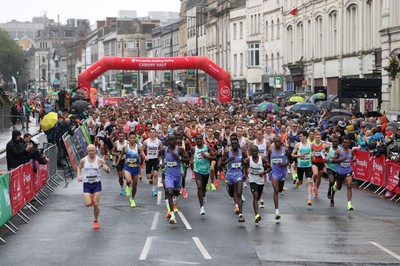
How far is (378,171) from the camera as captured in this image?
26.2 meters

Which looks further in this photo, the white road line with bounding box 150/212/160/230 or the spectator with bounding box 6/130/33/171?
the spectator with bounding box 6/130/33/171

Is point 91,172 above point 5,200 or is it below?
above

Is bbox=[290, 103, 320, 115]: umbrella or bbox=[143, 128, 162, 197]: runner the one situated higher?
bbox=[290, 103, 320, 115]: umbrella

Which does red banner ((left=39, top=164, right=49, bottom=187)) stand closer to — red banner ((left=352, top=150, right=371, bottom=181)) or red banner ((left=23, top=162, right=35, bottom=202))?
red banner ((left=23, top=162, right=35, bottom=202))

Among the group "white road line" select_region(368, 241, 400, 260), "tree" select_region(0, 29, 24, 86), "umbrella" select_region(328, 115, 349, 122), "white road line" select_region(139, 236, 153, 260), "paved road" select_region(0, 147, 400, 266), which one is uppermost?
"tree" select_region(0, 29, 24, 86)

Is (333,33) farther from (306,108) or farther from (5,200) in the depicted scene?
(5,200)

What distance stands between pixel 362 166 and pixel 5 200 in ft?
41.4

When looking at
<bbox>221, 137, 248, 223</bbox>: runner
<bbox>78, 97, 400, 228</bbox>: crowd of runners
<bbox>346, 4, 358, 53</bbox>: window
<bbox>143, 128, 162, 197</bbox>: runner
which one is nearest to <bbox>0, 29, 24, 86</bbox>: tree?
<bbox>346, 4, 358, 53</bbox>: window

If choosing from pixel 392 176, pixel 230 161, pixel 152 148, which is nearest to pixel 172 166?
pixel 230 161

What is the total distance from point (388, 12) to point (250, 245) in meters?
30.7

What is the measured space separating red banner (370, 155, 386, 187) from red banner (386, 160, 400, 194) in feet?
1.28

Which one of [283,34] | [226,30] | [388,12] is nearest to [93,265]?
[388,12]

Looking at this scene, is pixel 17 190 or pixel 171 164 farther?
pixel 171 164

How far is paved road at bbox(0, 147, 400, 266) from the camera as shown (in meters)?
15.0
